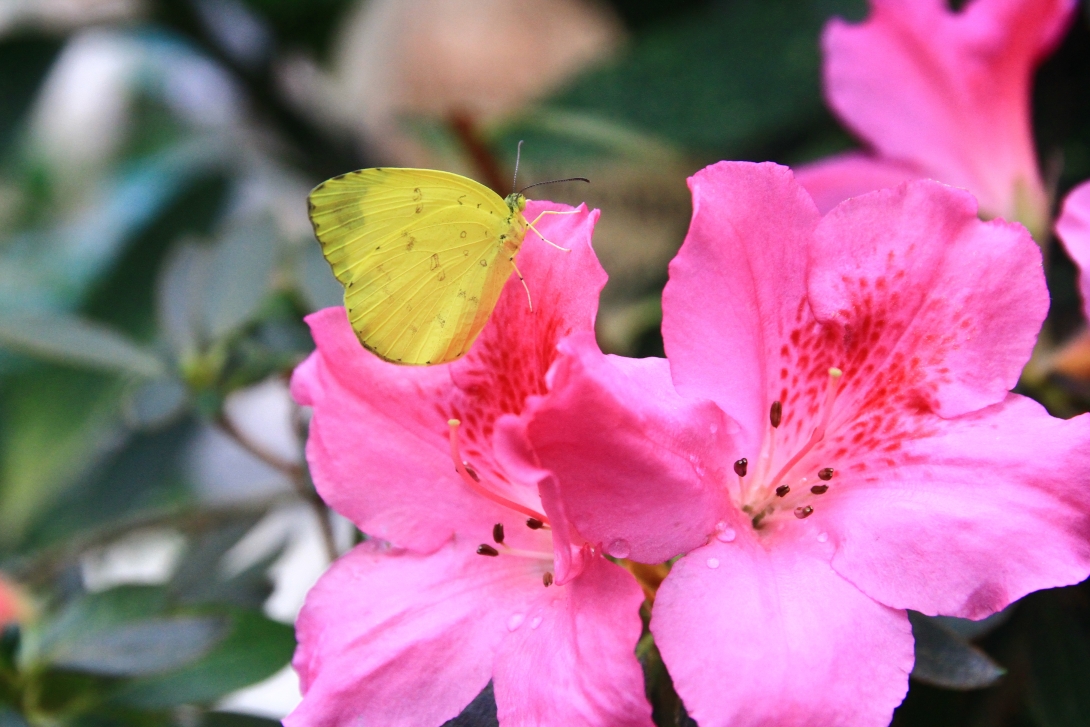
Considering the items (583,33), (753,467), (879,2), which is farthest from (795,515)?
(583,33)

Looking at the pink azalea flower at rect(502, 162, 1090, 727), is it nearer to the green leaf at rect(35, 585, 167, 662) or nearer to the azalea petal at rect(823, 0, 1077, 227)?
the azalea petal at rect(823, 0, 1077, 227)

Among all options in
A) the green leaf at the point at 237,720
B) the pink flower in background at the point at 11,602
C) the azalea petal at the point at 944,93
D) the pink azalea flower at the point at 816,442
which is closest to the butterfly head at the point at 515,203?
the pink azalea flower at the point at 816,442

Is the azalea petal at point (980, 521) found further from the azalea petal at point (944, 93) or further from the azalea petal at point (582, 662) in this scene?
the azalea petal at point (944, 93)

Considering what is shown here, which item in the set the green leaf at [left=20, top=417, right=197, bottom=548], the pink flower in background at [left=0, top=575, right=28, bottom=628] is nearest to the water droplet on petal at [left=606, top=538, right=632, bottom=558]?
the pink flower in background at [left=0, top=575, right=28, bottom=628]

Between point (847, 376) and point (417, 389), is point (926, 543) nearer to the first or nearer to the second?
point (847, 376)

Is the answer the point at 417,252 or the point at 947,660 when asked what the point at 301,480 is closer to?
the point at 417,252

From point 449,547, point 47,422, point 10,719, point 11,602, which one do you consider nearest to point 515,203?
point 449,547
